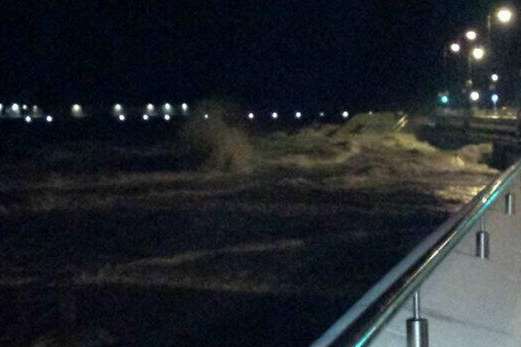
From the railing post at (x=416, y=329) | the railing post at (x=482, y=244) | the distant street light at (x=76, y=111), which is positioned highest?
the distant street light at (x=76, y=111)

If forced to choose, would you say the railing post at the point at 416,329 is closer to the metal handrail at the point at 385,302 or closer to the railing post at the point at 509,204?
the metal handrail at the point at 385,302

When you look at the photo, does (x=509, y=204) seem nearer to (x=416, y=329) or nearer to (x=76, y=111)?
(x=416, y=329)

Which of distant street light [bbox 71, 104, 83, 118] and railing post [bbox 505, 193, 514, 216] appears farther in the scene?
distant street light [bbox 71, 104, 83, 118]

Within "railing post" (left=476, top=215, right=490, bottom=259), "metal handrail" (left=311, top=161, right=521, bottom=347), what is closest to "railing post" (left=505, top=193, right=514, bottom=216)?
"railing post" (left=476, top=215, right=490, bottom=259)

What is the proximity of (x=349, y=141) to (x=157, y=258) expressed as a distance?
4295cm

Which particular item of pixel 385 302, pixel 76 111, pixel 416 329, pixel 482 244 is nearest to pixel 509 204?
pixel 482 244

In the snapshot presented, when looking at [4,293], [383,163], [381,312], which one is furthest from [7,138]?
[381,312]

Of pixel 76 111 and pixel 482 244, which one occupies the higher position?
pixel 76 111

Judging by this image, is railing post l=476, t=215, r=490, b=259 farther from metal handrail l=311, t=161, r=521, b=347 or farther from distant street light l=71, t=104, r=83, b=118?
distant street light l=71, t=104, r=83, b=118

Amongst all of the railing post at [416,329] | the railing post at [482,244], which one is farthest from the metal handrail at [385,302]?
the railing post at [482,244]

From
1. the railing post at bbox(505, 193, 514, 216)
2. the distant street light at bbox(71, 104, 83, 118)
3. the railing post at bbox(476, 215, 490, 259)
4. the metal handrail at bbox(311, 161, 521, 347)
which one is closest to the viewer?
the metal handrail at bbox(311, 161, 521, 347)

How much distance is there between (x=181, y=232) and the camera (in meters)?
25.3

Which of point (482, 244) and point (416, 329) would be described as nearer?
point (416, 329)

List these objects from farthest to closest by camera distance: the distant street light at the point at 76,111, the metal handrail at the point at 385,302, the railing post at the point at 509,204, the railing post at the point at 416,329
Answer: the distant street light at the point at 76,111 → the railing post at the point at 509,204 → the railing post at the point at 416,329 → the metal handrail at the point at 385,302
